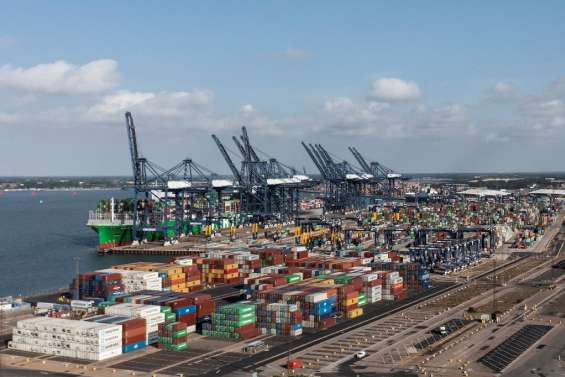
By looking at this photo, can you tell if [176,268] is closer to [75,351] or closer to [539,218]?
[75,351]

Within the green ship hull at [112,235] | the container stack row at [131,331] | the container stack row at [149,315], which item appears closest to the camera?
the container stack row at [131,331]

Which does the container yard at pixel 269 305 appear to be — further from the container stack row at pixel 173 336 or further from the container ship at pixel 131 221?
the container ship at pixel 131 221

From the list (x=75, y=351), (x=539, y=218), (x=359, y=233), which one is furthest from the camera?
(x=539, y=218)

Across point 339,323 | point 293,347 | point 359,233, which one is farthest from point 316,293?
point 359,233

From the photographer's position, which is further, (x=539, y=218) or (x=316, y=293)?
(x=539, y=218)

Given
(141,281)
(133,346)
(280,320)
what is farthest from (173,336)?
(141,281)

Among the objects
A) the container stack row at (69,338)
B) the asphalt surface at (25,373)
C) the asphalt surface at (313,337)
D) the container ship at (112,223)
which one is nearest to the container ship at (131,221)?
the container ship at (112,223)

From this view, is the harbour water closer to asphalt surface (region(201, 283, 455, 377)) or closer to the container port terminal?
the container port terminal
